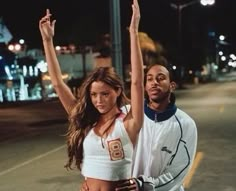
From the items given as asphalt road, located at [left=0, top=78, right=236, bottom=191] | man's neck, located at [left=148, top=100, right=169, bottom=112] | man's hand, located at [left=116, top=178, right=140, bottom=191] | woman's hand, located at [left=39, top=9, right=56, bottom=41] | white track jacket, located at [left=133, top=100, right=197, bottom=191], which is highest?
woman's hand, located at [left=39, top=9, right=56, bottom=41]

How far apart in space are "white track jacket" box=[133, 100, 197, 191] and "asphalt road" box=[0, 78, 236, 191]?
5.04 meters

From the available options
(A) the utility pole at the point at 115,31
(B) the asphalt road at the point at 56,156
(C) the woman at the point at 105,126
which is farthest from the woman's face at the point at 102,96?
(A) the utility pole at the point at 115,31

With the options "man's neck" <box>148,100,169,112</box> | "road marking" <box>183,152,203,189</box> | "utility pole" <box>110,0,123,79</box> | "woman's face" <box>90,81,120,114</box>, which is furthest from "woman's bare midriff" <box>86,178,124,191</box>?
"utility pole" <box>110,0,123,79</box>

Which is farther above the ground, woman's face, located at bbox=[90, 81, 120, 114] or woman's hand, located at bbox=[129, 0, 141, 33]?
woman's hand, located at bbox=[129, 0, 141, 33]

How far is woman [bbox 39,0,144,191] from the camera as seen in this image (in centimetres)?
288

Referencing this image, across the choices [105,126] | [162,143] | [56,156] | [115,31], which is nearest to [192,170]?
[56,156]

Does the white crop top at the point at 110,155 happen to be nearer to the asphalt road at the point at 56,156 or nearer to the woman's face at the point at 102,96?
the woman's face at the point at 102,96

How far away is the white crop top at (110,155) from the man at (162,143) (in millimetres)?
131

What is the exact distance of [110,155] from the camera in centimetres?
287

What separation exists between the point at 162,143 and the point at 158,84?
1.16 ft

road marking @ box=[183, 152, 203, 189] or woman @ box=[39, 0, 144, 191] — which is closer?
woman @ box=[39, 0, 144, 191]

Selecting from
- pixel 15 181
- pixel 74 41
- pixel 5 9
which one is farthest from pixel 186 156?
pixel 74 41

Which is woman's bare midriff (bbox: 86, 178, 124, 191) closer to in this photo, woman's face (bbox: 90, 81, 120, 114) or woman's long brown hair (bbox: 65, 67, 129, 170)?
woman's long brown hair (bbox: 65, 67, 129, 170)

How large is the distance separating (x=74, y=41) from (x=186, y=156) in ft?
139
